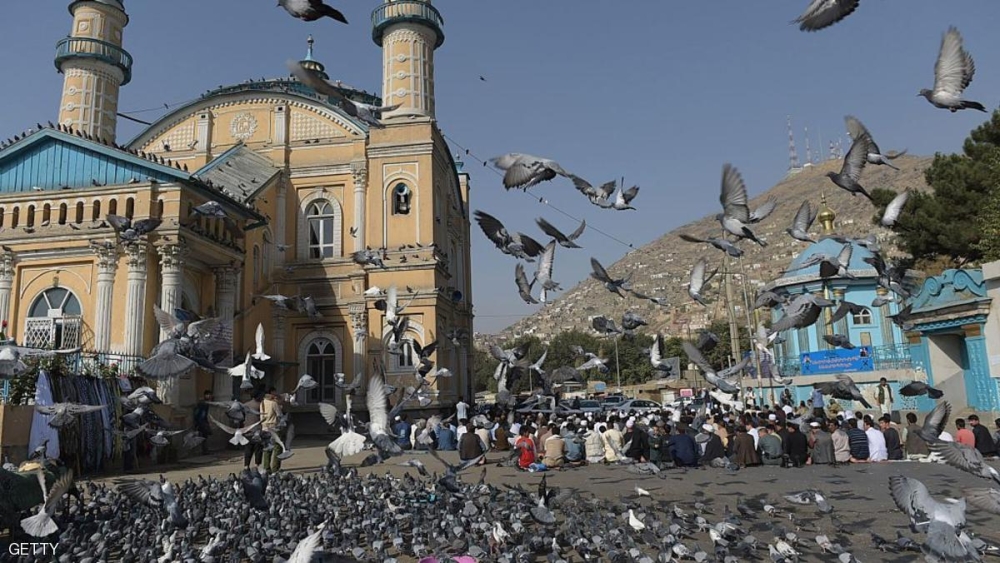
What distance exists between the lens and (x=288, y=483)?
Result: 11.6 metres

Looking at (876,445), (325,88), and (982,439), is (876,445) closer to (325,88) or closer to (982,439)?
(982,439)

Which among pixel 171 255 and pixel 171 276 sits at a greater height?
pixel 171 255

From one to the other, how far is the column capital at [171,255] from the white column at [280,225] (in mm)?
9469

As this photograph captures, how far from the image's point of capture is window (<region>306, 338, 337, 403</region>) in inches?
1104

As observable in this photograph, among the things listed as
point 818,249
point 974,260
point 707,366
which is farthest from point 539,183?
point 818,249

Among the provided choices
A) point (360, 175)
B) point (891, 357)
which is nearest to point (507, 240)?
point (360, 175)

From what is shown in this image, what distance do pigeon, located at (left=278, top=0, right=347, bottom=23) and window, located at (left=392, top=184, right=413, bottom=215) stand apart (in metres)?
20.5

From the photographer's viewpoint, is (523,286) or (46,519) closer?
(46,519)

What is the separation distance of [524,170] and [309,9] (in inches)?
151

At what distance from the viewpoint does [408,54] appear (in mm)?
29578

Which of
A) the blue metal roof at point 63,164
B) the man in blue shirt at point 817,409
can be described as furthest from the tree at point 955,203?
the blue metal roof at point 63,164

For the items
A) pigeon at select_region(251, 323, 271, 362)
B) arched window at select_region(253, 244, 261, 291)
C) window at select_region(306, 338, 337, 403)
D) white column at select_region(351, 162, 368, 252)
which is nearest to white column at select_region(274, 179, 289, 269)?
arched window at select_region(253, 244, 261, 291)

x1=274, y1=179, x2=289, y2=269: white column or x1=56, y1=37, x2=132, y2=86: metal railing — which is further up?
x1=56, y1=37, x2=132, y2=86: metal railing

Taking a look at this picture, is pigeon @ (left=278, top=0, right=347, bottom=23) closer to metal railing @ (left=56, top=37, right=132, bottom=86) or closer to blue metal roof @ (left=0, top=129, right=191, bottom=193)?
blue metal roof @ (left=0, top=129, right=191, bottom=193)
